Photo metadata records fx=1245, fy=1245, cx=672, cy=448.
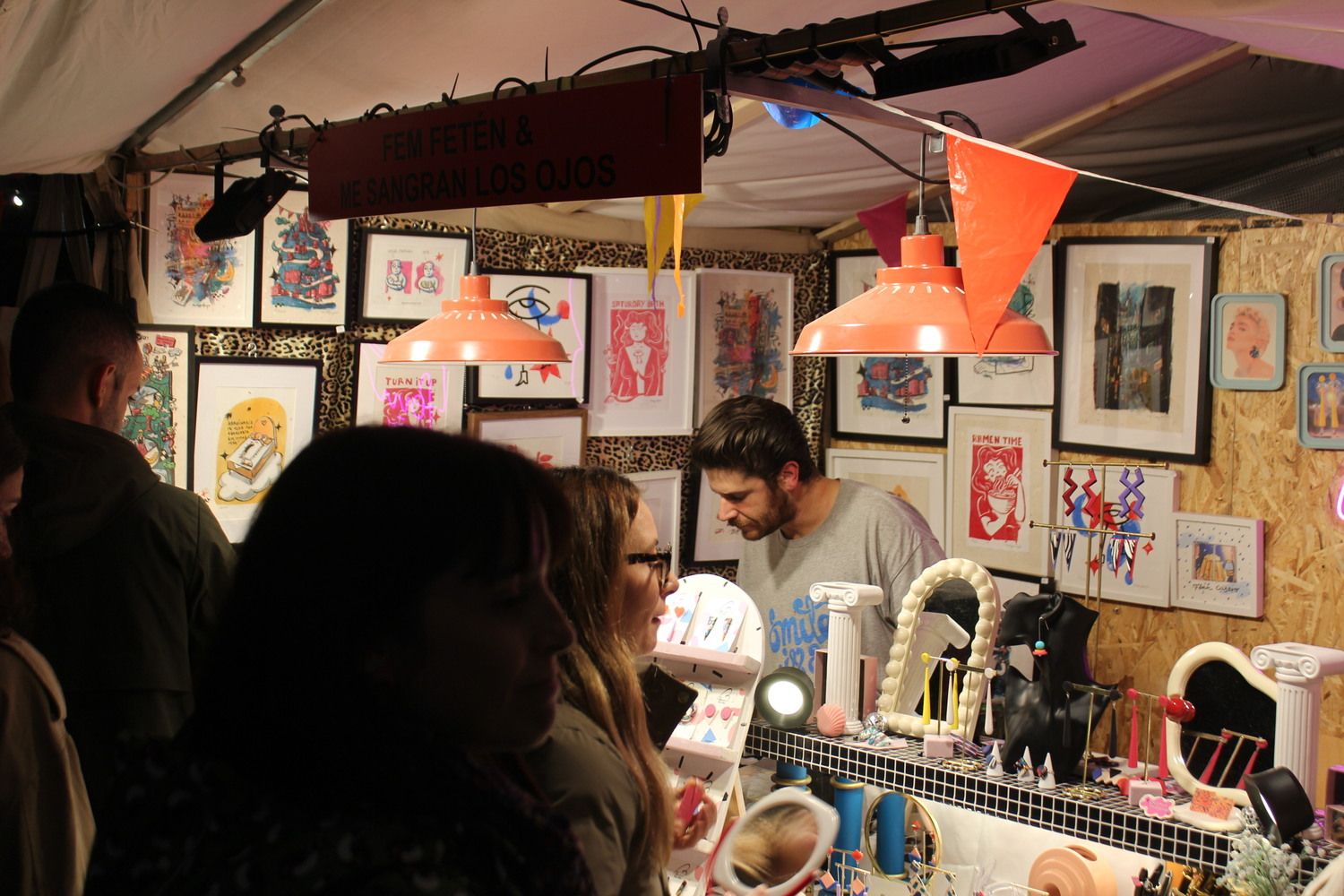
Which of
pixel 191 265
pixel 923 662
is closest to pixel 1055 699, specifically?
pixel 923 662

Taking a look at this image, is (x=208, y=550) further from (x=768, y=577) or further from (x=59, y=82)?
(x=768, y=577)

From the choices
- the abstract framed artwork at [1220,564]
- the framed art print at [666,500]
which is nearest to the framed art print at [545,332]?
the framed art print at [666,500]

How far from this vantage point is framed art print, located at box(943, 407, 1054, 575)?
18.5ft

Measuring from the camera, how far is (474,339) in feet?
11.5

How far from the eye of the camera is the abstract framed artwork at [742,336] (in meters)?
6.15

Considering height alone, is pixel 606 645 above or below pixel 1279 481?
below

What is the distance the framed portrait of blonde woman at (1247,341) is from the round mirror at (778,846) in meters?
3.41

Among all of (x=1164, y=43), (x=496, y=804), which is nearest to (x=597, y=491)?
(x=496, y=804)

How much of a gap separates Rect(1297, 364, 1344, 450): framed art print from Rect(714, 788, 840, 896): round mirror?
333cm

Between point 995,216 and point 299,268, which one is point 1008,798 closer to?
point 995,216

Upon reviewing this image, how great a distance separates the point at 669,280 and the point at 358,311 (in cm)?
153

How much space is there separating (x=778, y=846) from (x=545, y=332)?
3.35 meters

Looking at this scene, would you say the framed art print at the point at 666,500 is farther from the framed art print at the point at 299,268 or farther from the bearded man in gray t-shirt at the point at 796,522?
the framed art print at the point at 299,268

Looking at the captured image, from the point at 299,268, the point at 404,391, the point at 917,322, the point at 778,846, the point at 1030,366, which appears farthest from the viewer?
the point at 1030,366
